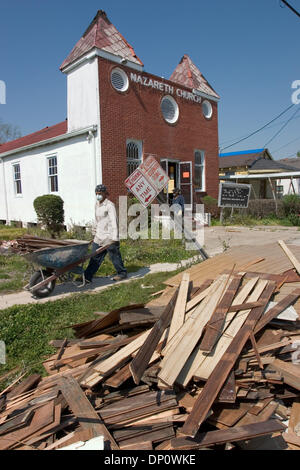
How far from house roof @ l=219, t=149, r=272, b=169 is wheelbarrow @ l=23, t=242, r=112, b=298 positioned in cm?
2243

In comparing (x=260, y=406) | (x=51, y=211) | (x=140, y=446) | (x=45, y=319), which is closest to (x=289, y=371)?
(x=260, y=406)

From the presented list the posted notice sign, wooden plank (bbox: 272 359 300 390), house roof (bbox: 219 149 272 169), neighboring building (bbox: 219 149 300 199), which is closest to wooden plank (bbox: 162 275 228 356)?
wooden plank (bbox: 272 359 300 390)

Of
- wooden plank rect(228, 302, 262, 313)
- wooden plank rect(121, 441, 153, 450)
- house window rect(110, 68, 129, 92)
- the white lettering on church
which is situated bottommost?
wooden plank rect(121, 441, 153, 450)

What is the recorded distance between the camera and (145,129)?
14242 mm

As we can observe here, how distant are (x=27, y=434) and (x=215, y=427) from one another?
1398 mm

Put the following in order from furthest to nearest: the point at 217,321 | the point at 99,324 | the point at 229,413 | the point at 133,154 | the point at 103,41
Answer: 1. the point at 133,154
2. the point at 103,41
3. the point at 99,324
4. the point at 217,321
5. the point at 229,413

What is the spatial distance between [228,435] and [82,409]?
110 centimetres

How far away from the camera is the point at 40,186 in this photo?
15.9m

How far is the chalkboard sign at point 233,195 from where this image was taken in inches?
603

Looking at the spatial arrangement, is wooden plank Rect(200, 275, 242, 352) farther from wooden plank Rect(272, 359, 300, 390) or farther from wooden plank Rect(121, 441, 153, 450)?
wooden plank Rect(121, 441, 153, 450)

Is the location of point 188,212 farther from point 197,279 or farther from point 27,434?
point 27,434

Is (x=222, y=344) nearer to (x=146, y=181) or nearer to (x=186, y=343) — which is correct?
(x=186, y=343)

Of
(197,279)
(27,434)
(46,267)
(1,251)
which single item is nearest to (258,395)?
(27,434)

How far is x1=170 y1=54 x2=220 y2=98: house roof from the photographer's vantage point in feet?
56.1
